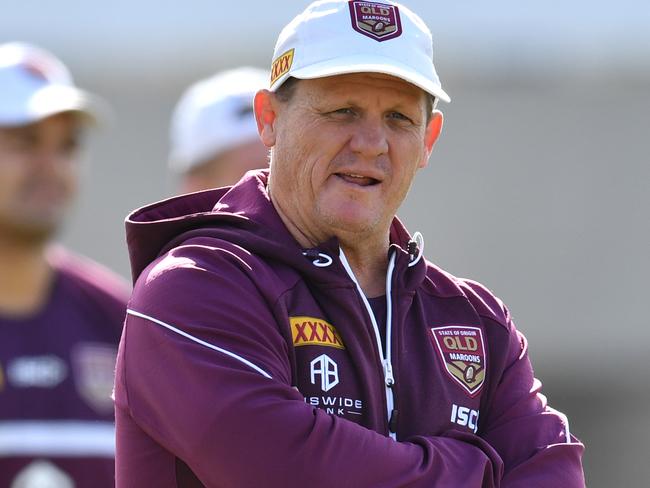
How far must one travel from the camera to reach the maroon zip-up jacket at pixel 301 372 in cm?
289

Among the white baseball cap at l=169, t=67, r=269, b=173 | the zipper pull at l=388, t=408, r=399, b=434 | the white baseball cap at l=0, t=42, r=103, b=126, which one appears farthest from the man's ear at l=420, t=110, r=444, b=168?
the white baseball cap at l=0, t=42, r=103, b=126

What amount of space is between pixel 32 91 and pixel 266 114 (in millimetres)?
2473

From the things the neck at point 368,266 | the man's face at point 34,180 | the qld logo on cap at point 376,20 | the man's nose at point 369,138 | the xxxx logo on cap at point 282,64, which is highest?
the qld logo on cap at point 376,20

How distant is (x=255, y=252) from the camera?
10.4 ft

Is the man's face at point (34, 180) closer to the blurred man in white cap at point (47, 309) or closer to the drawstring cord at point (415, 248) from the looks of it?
the blurred man in white cap at point (47, 309)

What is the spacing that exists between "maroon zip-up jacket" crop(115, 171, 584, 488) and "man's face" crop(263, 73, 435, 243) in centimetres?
8

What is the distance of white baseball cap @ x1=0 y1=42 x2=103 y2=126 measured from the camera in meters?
5.51

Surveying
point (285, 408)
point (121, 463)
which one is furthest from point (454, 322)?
point (121, 463)

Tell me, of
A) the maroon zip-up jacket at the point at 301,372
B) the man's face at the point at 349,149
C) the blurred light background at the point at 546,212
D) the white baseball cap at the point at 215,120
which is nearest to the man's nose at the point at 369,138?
the man's face at the point at 349,149

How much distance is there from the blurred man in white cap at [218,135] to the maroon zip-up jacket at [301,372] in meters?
2.06

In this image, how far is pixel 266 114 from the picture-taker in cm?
337

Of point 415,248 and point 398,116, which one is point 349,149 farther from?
point 415,248

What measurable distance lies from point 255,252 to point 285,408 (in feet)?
1.33

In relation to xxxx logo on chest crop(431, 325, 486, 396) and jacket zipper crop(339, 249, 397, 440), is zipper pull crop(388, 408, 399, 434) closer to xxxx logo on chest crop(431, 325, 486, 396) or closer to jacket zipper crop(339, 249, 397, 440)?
jacket zipper crop(339, 249, 397, 440)
